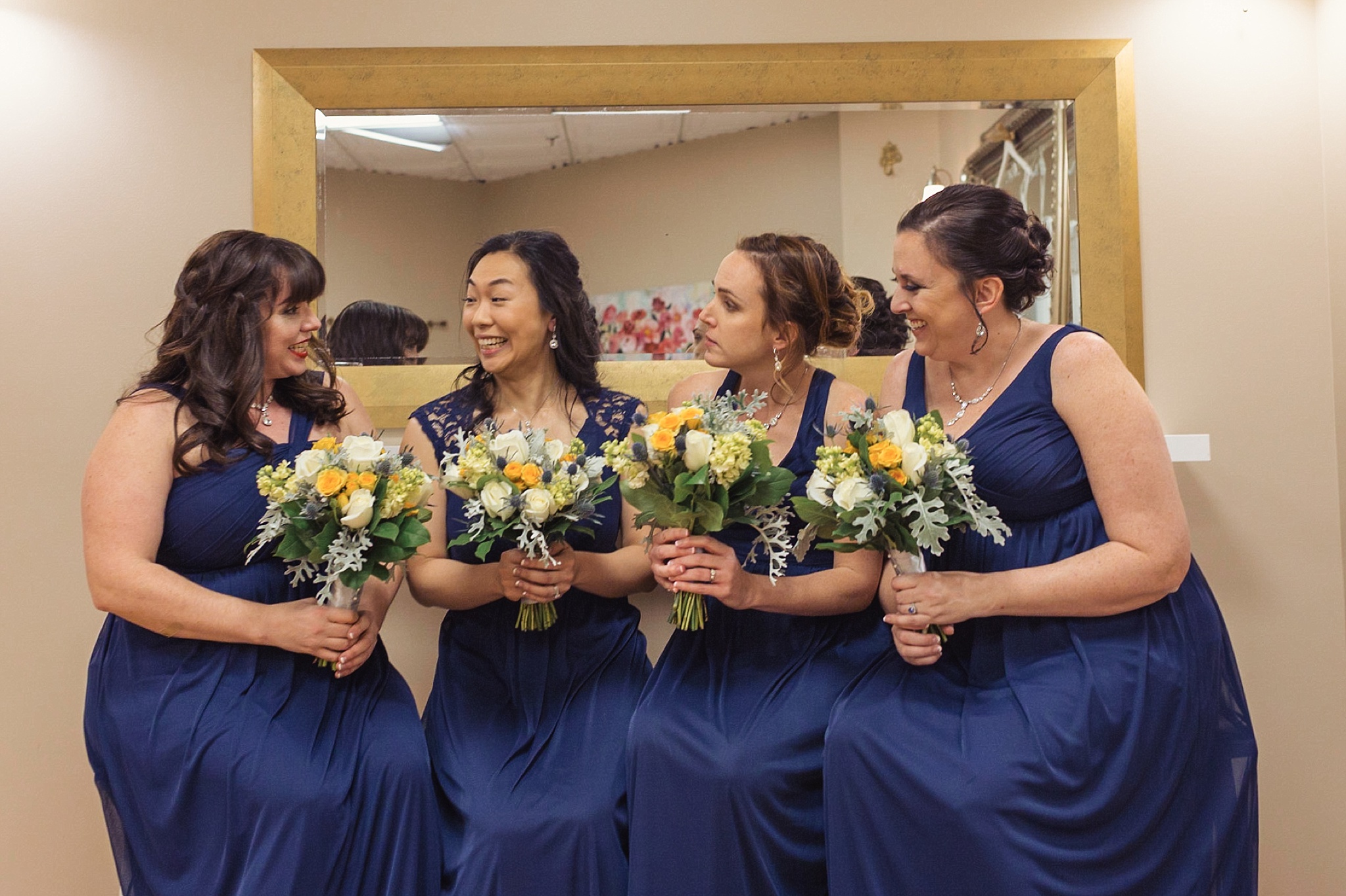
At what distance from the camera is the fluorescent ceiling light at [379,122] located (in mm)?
3666

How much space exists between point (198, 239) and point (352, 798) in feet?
7.21

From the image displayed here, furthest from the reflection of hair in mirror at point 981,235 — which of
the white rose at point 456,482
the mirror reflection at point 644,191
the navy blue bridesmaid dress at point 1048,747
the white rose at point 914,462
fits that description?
the white rose at point 456,482

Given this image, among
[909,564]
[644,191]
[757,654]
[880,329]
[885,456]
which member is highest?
[644,191]

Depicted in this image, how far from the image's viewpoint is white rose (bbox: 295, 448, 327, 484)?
2.39m

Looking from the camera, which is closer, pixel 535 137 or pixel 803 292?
pixel 803 292

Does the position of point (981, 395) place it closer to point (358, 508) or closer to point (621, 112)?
point (358, 508)

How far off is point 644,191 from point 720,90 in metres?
0.45

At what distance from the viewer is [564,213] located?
3.74 metres

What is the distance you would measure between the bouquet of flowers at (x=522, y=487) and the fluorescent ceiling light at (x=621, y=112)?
5.08ft

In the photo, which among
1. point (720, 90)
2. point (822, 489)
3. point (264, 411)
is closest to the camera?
point (822, 489)

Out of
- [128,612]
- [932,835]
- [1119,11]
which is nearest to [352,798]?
[128,612]

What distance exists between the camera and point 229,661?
260cm

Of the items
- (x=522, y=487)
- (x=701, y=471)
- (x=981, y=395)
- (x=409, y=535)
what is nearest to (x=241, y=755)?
(x=409, y=535)

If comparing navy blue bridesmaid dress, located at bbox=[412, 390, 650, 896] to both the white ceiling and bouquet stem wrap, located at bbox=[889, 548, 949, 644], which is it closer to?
bouquet stem wrap, located at bbox=[889, 548, 949, 644]
